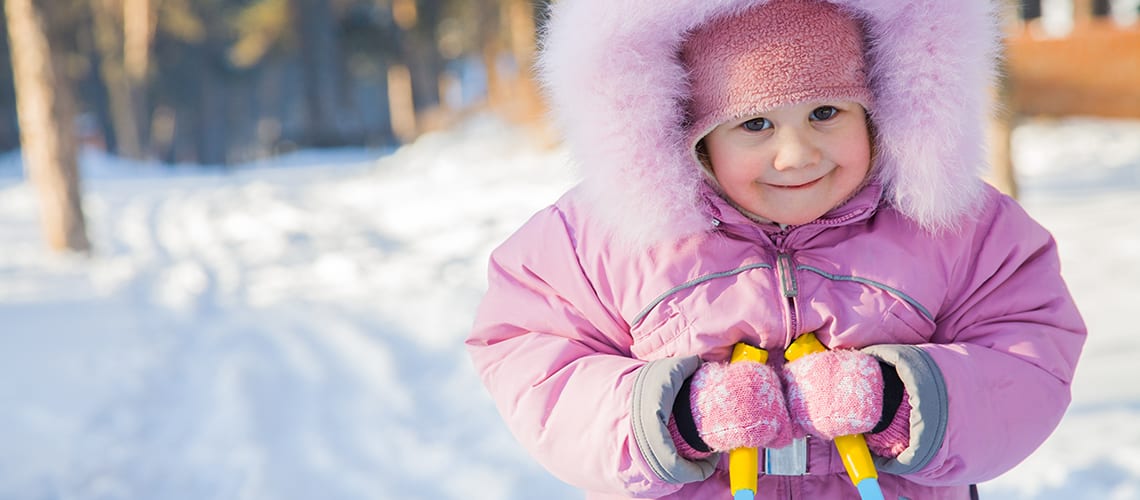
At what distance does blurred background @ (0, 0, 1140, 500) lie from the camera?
3309mm

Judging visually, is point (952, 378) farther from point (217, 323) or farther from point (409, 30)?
point (409, 30)

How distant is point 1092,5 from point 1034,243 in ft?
53.8

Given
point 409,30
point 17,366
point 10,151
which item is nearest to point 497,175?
point 17,366

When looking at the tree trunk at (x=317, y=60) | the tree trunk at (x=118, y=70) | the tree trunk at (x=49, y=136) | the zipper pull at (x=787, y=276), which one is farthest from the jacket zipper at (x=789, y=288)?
the tree trunk at (x=118, y=70)

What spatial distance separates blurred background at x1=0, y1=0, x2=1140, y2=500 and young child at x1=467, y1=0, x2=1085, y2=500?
23cm

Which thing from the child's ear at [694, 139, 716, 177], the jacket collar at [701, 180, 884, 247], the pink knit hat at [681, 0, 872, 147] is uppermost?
the pink knit hat at [681, 0, 872, 147]

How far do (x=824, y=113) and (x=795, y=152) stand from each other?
107 millimetres

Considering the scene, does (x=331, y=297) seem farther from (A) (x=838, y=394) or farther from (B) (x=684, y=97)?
(A) (x=838, y=394)

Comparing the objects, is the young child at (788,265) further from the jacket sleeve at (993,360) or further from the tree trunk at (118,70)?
the tree trunk at (118,70)

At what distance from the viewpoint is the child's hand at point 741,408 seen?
4.53 feet

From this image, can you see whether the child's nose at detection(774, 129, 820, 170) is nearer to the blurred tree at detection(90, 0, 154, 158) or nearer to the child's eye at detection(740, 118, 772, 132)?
the child's eye at detection(740, 118, 772, 132)

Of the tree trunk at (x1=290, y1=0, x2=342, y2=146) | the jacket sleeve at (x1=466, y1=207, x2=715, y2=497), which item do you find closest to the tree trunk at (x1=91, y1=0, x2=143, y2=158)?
the tree trunk at (x1=290, y1=0, x2=342, y2=146)

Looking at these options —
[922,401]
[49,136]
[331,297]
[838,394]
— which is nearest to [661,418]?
[838,394]

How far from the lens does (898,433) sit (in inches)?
56.1
